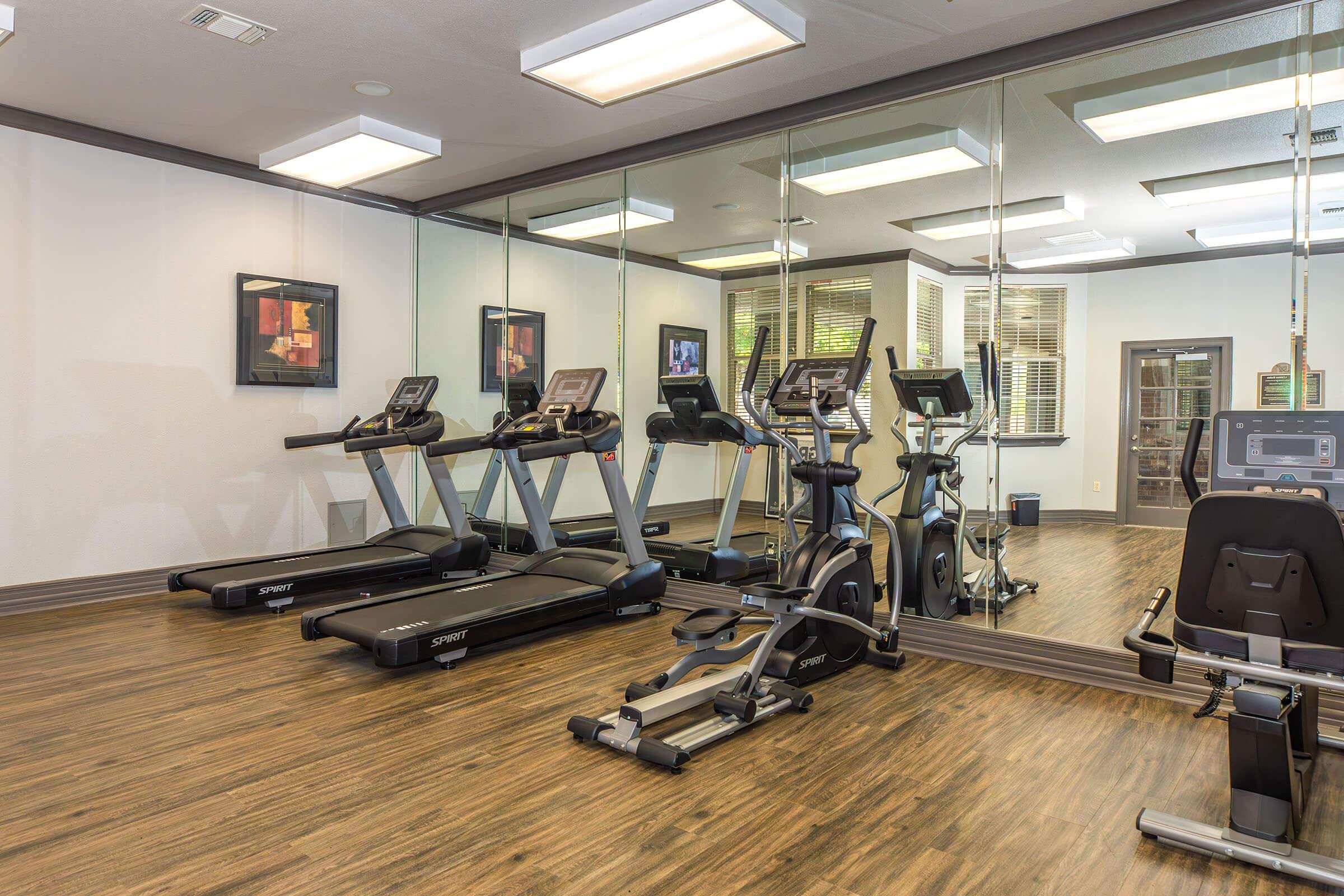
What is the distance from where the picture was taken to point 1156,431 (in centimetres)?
394

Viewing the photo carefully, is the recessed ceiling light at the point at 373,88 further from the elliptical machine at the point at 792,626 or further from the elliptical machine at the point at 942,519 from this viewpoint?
the elliptical machine at the point at 942,519

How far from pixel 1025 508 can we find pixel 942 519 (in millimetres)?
416

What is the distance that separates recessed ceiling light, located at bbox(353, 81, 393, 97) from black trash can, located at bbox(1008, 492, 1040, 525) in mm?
4035

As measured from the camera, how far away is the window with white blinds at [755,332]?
4.82 m

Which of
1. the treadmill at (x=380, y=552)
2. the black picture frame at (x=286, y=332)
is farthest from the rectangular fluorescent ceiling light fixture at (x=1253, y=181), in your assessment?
the black picture frame at (x=286, y=332)

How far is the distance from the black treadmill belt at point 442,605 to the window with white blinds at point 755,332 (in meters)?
1.56

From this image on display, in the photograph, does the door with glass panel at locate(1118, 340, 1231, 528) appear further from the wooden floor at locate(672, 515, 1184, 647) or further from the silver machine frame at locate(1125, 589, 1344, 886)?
the silver machine frame at locate(1125, 589, 1344, 886)

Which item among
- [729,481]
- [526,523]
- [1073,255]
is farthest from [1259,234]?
[526,523]

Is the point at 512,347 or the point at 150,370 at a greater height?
the point at 512,347

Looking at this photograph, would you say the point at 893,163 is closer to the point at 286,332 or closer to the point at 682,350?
the point at 682,350

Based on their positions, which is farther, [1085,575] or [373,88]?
[373,88]

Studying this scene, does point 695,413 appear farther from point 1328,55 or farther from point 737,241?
Result: point 1328,55

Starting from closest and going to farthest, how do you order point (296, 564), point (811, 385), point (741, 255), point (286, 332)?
point (811, 385) → point (741, 255) → point (296, 564) → point (286, 332)

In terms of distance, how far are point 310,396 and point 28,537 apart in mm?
1972
